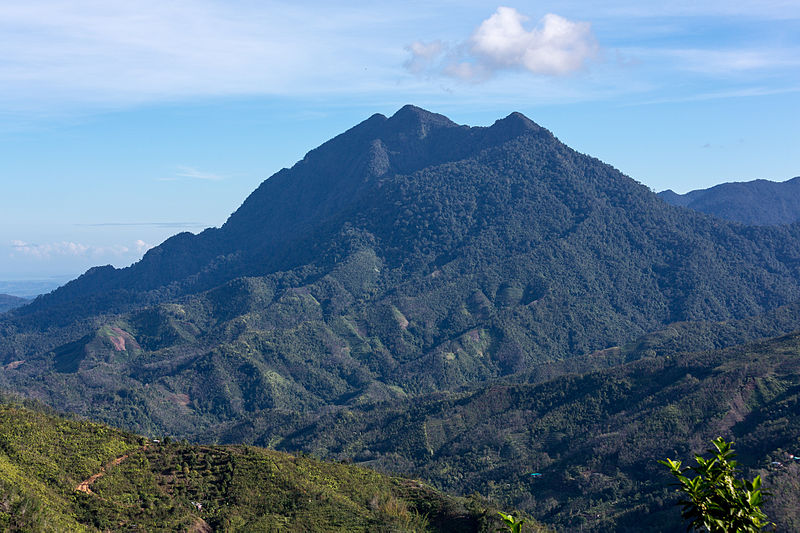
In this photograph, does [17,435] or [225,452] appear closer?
[17,435]

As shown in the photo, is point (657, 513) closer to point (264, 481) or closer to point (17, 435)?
point (264, 481)

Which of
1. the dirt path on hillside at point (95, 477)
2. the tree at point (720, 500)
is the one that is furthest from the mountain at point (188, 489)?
the tree at point (720, 500)

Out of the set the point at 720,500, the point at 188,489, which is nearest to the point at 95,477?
the point at 188,489

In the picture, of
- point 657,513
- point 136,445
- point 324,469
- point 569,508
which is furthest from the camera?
point 569,508

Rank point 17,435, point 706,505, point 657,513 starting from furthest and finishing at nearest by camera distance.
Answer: point 657,513 < point 17,435 < point 706,505

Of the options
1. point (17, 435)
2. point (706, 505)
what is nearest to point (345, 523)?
point (17, 435)
